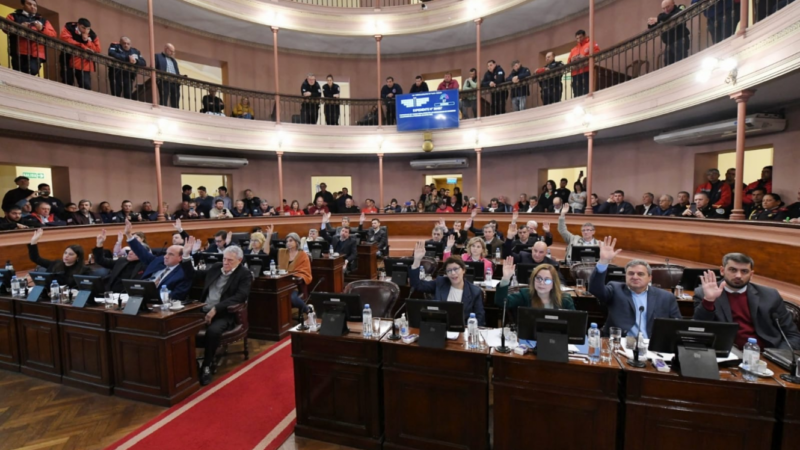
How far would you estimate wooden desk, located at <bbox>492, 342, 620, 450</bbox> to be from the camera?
2.30 meters

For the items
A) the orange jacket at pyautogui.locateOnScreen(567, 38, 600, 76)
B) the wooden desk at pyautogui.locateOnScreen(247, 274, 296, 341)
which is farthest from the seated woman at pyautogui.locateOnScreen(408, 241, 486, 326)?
the orange jacket at pyautogui.locateOnScreen(567, 38, 600, 76)

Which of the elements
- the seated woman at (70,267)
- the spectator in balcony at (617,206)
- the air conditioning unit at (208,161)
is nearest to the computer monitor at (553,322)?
the seated woman at (70,267)

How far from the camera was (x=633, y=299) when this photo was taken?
303 cm

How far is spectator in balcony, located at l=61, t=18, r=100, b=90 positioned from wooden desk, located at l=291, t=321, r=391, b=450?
829cm

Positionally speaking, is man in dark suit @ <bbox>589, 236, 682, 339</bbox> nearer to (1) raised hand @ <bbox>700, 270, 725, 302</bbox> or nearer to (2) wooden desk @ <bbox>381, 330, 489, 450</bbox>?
(1) raised hand @ <bbox>700, 270, 725, 302</bbox>

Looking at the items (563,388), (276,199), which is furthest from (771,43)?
(276,199)

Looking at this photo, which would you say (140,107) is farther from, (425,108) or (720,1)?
(720,1)

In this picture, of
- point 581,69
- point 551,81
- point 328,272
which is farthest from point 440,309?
point 551,81

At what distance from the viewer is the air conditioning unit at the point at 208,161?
10618 millimetres

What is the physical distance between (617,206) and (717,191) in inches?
69.9

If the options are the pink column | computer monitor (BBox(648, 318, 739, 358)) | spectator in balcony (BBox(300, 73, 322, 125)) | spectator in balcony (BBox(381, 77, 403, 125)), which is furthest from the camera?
spectator in balcony (BBox(381, 77, 403, 125))

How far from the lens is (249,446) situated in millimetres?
2982

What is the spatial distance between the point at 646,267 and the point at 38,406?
18.3ft

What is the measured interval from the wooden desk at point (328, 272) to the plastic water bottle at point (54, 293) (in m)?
3.26
